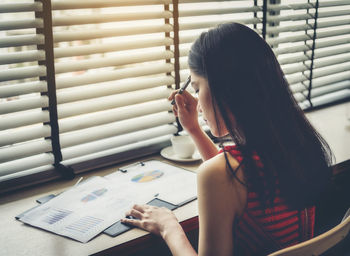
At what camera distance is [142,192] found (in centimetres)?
137

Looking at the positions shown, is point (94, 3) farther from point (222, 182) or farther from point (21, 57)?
point (222, 182)

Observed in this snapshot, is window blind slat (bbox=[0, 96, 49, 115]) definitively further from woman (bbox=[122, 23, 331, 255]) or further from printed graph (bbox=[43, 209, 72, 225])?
woman (bbox=[122, 23, 331, 255])

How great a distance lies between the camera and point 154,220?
3.81 feet

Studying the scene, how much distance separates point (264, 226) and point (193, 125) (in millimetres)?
558

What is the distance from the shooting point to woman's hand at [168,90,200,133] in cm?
147

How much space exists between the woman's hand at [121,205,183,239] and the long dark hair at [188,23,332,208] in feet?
0.98

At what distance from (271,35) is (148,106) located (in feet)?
2.91

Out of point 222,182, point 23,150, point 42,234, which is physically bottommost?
point 42,234

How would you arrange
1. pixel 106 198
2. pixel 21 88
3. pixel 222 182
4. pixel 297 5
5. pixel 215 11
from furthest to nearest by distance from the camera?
pixel 297 5 → pixel 215 11 → pixel 21 88 → pixel 106 198 → pixel 222 182

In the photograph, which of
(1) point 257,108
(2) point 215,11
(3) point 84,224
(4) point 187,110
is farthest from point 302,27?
(3) point 84,224

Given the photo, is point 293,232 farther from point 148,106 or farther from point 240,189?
point 148,106

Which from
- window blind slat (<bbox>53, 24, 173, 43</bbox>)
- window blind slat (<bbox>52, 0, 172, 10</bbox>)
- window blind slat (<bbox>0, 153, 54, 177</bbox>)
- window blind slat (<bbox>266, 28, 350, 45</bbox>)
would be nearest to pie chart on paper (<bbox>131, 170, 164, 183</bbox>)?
window blind slat (<bbox>0, 153, 54, 177</bbox>)

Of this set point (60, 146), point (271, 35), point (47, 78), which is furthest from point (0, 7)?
point (271, 35)

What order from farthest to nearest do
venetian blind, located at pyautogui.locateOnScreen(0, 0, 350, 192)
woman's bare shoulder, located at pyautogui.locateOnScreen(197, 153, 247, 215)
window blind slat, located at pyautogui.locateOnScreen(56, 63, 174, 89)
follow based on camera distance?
window blind slat, located at pyautogui.locateOnScreen(56, 63, 174, 89)
venetian blind, located at pyautogui.locateOnScreen(0, 0, 350, 192)
woman's bare shoulder, located at pyautogui.locateOnScreen(197, 153, 247, 215)
